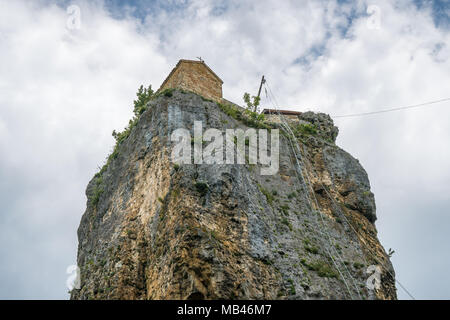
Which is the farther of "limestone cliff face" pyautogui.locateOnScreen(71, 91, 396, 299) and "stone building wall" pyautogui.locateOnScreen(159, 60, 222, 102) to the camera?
"stone building wall" pyautogui.locateOnScreen(159, 60, 222, 102)

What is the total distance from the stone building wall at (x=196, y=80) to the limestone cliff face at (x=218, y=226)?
98.4 inches

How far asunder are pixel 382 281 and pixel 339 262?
2.19m

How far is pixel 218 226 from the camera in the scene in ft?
46.9

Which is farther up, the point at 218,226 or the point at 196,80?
the point at 196,80

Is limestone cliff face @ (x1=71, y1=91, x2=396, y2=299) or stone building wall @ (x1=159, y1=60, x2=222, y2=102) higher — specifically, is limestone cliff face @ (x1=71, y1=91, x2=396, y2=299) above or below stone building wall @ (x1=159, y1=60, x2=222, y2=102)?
below

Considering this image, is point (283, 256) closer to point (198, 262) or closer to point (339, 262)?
point (339, 262)

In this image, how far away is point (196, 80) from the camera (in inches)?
953

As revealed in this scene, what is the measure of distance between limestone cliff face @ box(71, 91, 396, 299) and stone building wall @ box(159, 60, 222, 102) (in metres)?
2.50

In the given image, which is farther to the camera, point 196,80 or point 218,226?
point 196,80

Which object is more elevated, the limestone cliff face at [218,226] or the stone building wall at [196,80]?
the stone building wall at [196,80]

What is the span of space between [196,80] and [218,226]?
1245cm

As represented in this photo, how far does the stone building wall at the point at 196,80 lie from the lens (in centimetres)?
2364

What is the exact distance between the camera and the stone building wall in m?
23.6

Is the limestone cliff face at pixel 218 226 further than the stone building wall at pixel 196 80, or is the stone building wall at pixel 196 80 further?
the stone building wall at pixel 196 80
